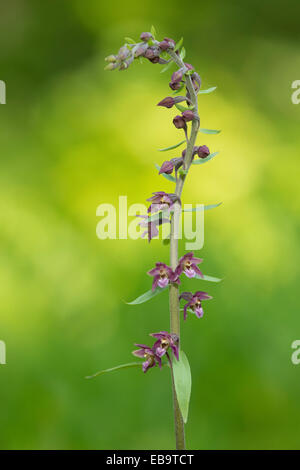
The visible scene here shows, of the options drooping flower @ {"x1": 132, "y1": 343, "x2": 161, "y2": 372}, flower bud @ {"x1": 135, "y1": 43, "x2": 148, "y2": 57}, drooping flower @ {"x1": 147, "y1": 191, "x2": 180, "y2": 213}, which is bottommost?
drooping flower @ {"x1": 132, "y1": 343, "x2": 161, "y2": 372}

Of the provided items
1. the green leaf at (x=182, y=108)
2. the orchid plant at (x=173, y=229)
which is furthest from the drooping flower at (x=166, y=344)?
the green leaf at (x=182, y=108)

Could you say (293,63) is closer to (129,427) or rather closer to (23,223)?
(23,223)

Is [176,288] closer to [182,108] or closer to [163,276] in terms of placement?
[163,276]

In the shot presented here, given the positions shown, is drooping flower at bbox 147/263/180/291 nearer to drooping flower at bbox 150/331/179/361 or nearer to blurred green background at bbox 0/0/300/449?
drooping flower at bbox 150/331/179/361

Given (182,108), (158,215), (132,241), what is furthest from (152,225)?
(132,241)

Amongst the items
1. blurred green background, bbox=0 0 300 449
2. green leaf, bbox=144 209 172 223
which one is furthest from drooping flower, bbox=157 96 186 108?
blurred green background, bbox=0 0 300 449

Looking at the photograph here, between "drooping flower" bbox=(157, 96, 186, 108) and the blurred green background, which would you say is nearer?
"drooping flower" bbox=(157, 96, 186, 108)

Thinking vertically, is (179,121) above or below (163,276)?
above
